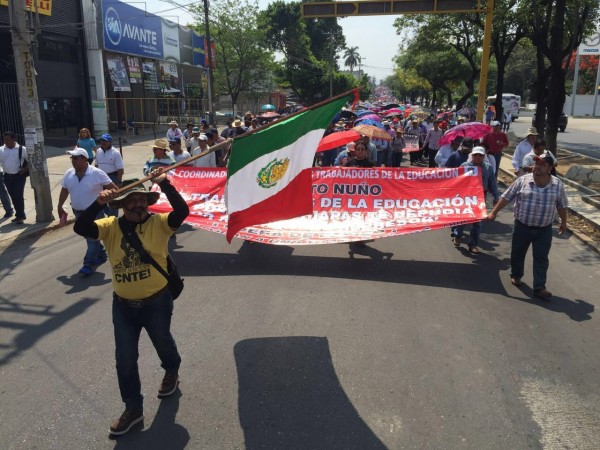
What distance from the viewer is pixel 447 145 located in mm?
11242

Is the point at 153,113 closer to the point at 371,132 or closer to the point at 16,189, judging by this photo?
the point at 16,189

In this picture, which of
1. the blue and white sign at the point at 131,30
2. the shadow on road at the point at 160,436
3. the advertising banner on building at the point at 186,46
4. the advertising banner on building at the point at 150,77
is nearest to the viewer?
the shadow on road at the point at 160,436

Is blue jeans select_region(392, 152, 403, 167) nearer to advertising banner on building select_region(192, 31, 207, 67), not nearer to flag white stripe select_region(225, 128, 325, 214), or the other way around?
flag white stripe select_region(225, 128, 325, 214)

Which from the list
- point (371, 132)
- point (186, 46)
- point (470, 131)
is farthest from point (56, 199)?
point (186, 46)

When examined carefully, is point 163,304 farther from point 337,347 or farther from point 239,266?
point 239,266

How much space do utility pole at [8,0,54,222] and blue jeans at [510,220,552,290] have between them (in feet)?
28.1

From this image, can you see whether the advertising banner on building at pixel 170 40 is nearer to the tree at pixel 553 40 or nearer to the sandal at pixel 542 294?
the tree at pixel 553 40

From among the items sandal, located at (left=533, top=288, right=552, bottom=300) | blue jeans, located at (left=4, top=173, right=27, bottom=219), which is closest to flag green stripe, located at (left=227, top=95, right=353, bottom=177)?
sandal, located at (left=533, top=288, right=552, bottom=300)

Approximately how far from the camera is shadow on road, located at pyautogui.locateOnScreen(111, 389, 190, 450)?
11.7 feet

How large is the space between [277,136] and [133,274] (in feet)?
7.38

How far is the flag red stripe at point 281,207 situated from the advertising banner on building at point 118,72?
85.0 ft

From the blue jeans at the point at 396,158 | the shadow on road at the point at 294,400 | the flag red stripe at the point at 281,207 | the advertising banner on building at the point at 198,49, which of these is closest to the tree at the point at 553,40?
the blue jeans at the point at 396,158

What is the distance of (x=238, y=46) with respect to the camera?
125 feet

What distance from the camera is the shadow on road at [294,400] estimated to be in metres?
3.60
